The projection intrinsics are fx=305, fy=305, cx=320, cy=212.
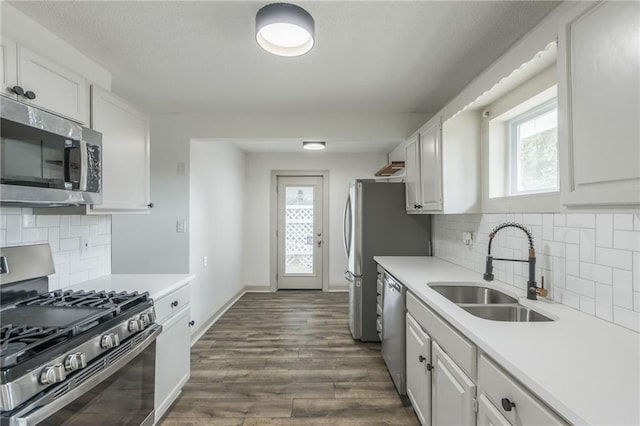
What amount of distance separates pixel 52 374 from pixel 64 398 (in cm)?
12

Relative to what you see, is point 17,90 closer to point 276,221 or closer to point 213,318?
point 213,318

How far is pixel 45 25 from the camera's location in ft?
5.60

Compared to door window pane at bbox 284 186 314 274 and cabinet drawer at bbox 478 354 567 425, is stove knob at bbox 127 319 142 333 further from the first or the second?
door window pane at bbox 284 186 314 274

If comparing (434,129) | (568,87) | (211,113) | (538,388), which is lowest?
(538,388)

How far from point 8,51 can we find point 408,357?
2717mm

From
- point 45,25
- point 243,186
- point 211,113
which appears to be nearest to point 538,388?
point 45,25

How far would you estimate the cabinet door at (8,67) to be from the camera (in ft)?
4.31

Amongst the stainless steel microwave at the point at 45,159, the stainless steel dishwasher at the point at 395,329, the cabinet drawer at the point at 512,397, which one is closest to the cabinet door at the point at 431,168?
the stainless steel dishwasher at the point at 395,329

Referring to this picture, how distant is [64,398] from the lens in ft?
3.70

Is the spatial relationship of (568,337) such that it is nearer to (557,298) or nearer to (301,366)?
(557,298)

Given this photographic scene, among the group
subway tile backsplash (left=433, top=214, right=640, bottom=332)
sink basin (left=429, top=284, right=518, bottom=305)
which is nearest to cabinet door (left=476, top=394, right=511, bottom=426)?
subway tile backsplash (left=433, top=214, right=640, bottom=332)

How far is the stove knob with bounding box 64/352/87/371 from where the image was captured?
1149 mm

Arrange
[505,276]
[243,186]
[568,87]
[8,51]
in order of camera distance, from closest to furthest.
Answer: [568,87] < [8,51] < [505,276] < [243,186]

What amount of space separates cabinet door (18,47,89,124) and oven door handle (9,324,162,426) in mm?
1271
